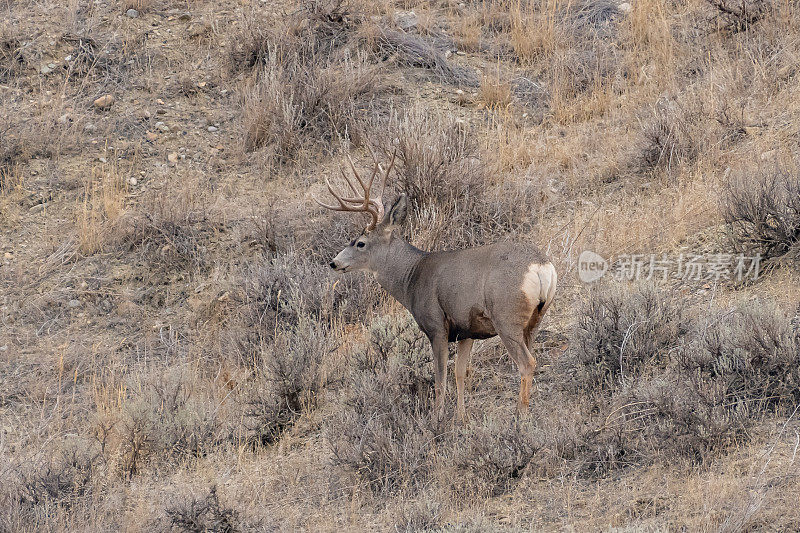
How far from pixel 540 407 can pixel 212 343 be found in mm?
3616

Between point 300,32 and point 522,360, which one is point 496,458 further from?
point 300,32

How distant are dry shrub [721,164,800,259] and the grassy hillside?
0.03 m

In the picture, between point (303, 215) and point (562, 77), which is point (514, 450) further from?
point (562, 77)

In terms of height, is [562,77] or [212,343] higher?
[562,77]

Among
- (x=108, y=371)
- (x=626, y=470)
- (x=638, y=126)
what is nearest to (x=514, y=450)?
(x=626, y=470)

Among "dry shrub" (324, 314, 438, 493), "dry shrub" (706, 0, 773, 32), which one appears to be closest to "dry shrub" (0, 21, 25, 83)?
"dry shrub" (324, 314, 438, 493)

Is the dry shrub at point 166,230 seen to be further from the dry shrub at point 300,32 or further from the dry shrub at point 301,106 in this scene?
the dry shrub at point 300,32

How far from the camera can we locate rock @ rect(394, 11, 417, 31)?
44.2 ft

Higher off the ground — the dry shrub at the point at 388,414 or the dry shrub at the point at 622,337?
the dry shrub at the point at 622,337

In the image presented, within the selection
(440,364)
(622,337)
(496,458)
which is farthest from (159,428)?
(622,337)

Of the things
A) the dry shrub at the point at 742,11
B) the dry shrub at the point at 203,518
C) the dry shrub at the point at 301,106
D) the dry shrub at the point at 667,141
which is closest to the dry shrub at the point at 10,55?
the dry shrub at the point at 301,106

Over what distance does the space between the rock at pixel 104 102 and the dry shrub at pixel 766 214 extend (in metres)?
7.84

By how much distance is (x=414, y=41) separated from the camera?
13078 millimetres

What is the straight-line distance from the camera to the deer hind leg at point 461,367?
6.98m
